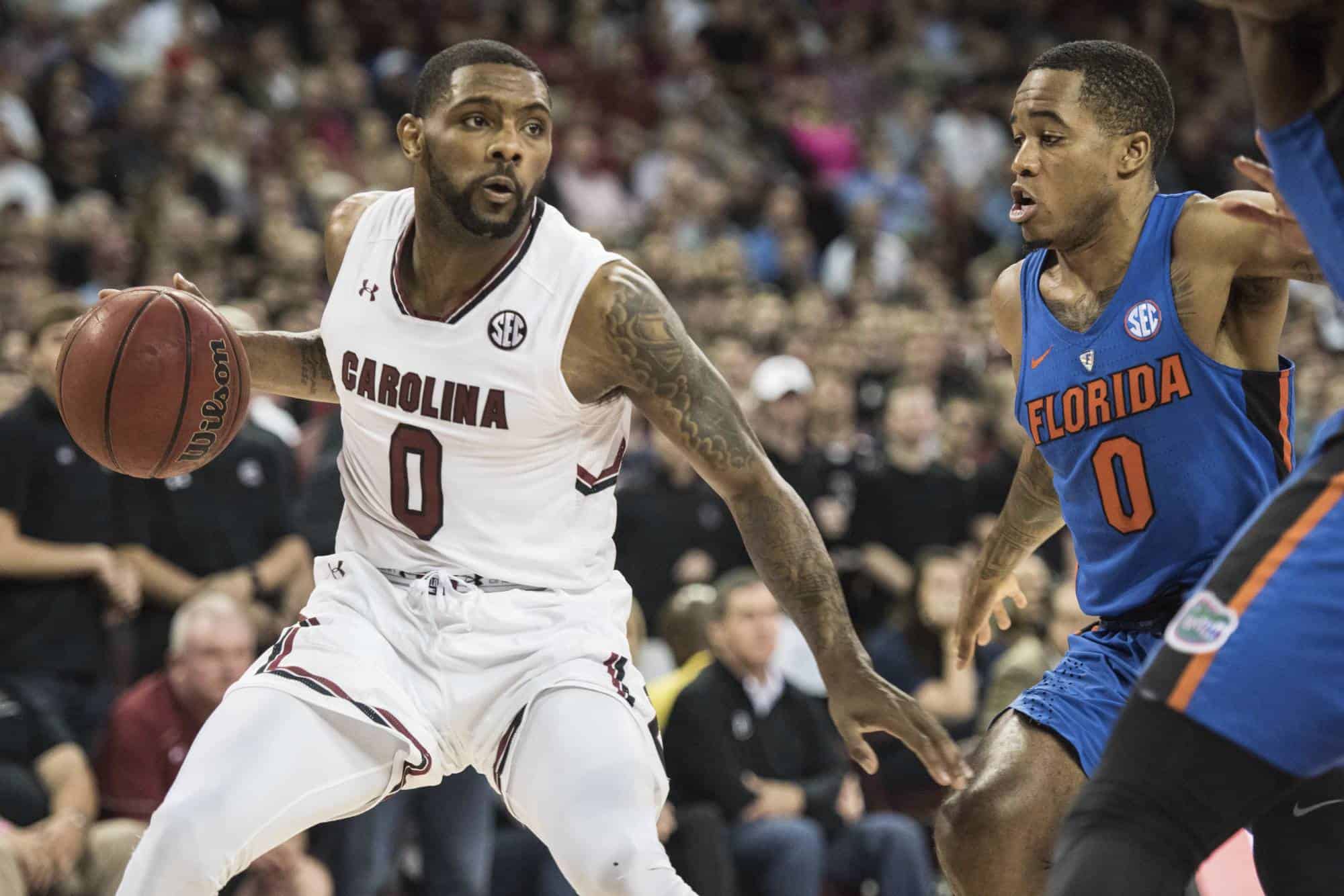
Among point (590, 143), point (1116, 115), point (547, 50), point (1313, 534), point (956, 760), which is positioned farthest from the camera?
point (547, 50)

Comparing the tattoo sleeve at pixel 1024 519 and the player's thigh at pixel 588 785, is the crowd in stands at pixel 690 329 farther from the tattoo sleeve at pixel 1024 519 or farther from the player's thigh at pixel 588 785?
the player's thigh at pixel 588 785

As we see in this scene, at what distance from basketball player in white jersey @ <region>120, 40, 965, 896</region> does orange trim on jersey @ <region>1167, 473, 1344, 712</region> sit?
97cm

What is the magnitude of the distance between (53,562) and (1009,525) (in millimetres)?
3855

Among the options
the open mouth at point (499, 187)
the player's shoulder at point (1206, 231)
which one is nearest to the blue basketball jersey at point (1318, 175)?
A: the player's shoulder at point (1206, 231)

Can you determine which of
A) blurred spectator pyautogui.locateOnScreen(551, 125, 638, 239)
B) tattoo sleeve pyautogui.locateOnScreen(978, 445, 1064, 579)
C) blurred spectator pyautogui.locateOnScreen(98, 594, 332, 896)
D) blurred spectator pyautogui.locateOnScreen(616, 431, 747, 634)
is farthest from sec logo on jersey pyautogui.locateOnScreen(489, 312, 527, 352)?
blurred spectator pyautogui.locateOnScreen(551, 125, 638, 239)

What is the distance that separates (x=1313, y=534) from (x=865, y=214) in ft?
36.9

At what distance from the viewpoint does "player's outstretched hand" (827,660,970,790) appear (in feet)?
11.2

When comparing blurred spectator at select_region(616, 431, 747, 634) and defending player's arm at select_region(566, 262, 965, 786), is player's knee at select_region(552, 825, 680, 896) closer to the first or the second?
defending player's arm at select_region(566, 262, 965, 786)

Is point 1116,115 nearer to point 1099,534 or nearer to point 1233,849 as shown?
point 1099,534

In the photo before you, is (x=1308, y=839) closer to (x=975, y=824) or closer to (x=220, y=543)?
(x=975, y=824)

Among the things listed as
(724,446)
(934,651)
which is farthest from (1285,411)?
(934,651)

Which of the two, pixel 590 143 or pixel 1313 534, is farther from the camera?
pixel 590 143

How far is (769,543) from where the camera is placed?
3840mm

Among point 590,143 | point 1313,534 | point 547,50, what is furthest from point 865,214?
point 1313,534
